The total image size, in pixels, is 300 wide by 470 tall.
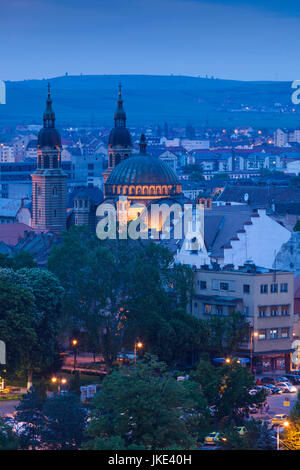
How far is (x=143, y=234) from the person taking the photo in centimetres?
9012

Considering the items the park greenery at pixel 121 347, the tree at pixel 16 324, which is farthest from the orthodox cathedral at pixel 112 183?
the tree at pixel 16 324

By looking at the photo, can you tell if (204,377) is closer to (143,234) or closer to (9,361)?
(9,361)

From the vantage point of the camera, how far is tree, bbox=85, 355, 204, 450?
147 feet

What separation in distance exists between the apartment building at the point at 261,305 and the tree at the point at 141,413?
69.8 feet

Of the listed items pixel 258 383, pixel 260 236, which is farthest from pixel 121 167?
pixel 258 383

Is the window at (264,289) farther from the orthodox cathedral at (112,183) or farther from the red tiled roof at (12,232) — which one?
the red tiled roof at (12,232)

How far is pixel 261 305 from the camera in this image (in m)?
69.1

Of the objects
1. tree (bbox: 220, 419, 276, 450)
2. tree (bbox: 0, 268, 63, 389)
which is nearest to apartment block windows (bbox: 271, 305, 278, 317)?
tree (bbox: 0, 268, 63, 389)

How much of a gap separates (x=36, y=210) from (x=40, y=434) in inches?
2800

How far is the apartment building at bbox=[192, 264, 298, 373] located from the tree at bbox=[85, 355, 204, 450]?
69.8 ft

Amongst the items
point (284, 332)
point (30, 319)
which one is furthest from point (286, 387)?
point (30, 319)

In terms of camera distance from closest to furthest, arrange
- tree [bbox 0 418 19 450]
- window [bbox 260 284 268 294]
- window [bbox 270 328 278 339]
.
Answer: tree [bbox 0 418 19 450], window [bbox 260 284 268 294], window [bbox 270 328 278 339]

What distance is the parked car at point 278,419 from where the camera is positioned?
53534 millimetres

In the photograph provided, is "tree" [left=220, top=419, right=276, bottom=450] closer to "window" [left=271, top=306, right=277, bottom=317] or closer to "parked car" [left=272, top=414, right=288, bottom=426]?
"parked car" [left=272, top=414, right=288, bottom=426]
